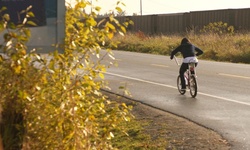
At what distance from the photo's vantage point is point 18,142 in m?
5.64

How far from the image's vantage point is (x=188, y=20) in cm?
5372

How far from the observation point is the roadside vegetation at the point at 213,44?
3288cm

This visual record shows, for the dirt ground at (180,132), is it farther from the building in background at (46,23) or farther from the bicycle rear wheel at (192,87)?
the building in background at (46,23)

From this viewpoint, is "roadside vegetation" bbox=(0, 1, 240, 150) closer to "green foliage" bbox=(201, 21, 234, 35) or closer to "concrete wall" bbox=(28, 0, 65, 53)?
"concrete wall" bbox=(28, 0, 65, 53)

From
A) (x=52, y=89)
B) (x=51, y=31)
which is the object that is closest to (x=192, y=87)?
(x=51, y=31)

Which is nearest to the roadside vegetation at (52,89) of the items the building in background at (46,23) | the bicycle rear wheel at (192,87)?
the building in background at (46,23)

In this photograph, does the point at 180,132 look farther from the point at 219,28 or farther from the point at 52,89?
the point at 219,28

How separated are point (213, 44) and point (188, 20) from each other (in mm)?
15842

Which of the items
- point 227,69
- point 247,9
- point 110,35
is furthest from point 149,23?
point 110,35

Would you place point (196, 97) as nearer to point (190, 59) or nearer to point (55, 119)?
point (190, 59)

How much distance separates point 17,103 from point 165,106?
27.4ft

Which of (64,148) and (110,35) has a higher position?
(110,35)

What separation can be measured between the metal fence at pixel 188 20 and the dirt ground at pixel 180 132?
35183mm

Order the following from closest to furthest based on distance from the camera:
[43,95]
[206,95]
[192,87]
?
[43,95], [192,87], [206,95]
